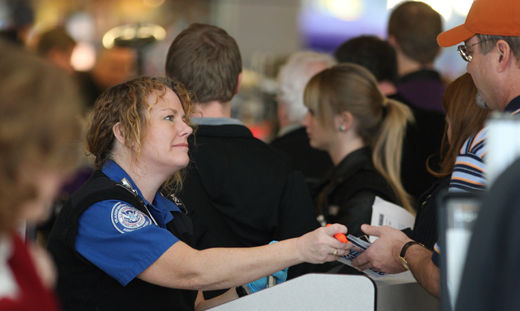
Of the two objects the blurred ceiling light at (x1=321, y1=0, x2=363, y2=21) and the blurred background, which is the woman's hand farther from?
the blurred ceiling light at (x1=321, y1=0, x2=363, y2=21)

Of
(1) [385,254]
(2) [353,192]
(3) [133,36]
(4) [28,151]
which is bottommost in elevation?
(2) [353,192]

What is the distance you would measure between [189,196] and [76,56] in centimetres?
406

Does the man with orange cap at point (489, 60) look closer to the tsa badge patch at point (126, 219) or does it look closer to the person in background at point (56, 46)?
the tsa badge patch at point (126, 219)

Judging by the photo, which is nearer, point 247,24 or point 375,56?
point 375,56

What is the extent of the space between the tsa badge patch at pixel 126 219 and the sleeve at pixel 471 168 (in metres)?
0.79

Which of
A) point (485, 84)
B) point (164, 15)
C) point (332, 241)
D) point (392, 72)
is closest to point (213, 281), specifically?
point (332, 241)

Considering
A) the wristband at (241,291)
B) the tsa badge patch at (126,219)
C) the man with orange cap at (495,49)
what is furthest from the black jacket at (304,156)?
the tsa badge patch at (126,219)

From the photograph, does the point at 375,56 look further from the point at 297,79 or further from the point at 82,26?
the point at 82,26

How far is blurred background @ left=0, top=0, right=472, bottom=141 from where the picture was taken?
7859mm

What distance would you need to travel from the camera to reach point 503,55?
6.15 feet

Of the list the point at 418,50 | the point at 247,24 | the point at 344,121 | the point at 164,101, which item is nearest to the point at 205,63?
the point at 164,101

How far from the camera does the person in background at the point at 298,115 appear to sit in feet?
12.3

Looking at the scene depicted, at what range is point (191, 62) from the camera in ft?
8.48

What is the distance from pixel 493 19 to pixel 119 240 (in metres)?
1.15
